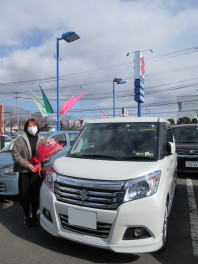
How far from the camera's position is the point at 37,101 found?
11.5 m

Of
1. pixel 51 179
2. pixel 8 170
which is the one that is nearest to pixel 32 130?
pixel 51 179

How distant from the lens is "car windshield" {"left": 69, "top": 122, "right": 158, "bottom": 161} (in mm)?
3359

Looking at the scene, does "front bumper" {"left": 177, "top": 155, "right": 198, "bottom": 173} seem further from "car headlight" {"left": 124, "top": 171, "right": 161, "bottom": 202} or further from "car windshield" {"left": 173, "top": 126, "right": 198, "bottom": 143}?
"car headlight" {"left": 124, "top": 171, "right": 161, "bottom": 202}

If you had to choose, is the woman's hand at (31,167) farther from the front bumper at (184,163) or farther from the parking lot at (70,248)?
the front bumper at (184,163)

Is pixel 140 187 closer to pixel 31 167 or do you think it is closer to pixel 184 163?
pixel 31 167

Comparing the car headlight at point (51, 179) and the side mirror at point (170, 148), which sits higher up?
the side mirror at point (170, 148)

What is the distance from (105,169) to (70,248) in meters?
1.23

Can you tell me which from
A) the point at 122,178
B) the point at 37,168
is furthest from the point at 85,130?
the point at 122,178

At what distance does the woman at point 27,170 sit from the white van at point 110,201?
696mm

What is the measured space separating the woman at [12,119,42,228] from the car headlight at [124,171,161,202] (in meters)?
1.70

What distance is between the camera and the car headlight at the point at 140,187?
2595mm

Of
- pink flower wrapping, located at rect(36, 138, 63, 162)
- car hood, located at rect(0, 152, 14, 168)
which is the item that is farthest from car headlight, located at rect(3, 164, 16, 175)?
pink flower wrapping, located at rect(36, 138, 63, 162)

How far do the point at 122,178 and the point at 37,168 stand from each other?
169cm

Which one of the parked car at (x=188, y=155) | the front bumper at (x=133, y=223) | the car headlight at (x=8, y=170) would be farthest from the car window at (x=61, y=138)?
the front bumper at (x=133, y=223)
